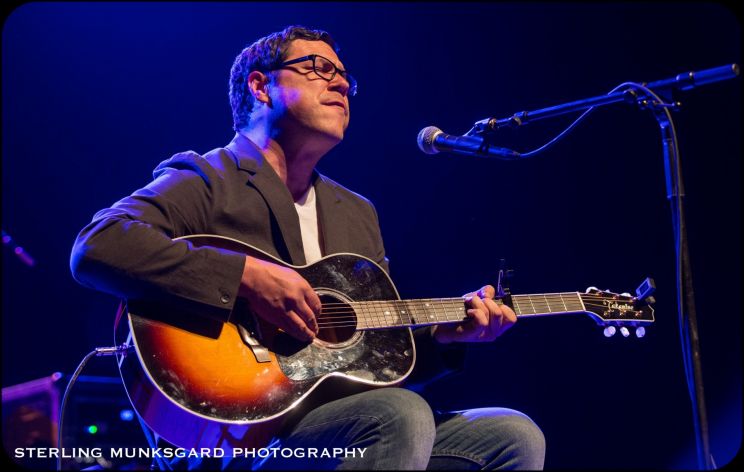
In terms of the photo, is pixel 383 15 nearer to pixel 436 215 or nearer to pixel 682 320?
pixel 436 215

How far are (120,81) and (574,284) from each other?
4.18m

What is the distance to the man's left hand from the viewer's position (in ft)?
10.2

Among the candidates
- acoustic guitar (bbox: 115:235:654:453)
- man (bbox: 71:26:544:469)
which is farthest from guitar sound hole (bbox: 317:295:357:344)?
man (bbox: 71:26:544:469)

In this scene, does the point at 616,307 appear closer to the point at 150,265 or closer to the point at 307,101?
the point at 307,101

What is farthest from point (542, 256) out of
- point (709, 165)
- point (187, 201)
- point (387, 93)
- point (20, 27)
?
point (20, 27)

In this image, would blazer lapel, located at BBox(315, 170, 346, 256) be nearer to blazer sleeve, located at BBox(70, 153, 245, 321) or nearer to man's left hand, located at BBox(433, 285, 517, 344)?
man's left hand, located at BBox(433, 285, 517, 344)

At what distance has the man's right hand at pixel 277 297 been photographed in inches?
100

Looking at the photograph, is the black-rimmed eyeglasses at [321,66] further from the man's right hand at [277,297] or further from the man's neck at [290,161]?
the man's right hand at [277,297]

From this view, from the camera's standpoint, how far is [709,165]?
5.10 metres

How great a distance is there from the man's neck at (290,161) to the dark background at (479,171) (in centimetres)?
143

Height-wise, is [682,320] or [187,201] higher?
[187,201]

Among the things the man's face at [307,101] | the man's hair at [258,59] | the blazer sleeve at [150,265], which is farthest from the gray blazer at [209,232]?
the man's hair at [258,59]

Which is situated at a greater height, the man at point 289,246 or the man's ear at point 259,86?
the man's ear at point 259,86

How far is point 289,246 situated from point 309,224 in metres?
0.39
